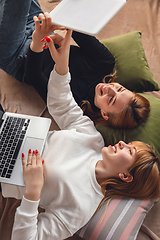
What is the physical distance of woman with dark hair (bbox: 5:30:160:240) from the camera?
921mm

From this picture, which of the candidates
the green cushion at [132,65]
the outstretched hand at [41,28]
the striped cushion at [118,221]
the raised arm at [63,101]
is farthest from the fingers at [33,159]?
the green cushion at [132,65]

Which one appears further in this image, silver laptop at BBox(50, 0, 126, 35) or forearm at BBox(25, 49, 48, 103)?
forearm at BBox(25, 49, 48, 103)

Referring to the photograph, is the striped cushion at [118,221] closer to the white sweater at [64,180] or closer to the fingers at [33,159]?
the white sweater at [64,180]

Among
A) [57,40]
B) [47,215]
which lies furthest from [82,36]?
[47,215]

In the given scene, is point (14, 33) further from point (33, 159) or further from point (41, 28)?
point (33, 159)

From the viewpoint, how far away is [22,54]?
136 cm

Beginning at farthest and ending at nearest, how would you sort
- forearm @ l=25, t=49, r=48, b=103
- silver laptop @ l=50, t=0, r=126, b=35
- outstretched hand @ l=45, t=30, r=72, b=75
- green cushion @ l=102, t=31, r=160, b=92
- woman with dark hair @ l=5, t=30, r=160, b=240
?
1. green cushion @ l=102, t=31, r=160, b=92
2. forearm @ l=25, t=49, r=48, b=103
3. outstretched hand @ l=45, t=30, r=72, b=75
4. woman with dark hair @ l=5, t=30, r=160, b=240
5. silver laptop @ l=50, t=0, r=126, b=35

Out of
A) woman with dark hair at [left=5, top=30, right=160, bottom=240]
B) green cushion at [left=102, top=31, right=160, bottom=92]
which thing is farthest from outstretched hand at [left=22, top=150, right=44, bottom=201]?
green cushion at [left=102, top=31, right=160, bottom=92]

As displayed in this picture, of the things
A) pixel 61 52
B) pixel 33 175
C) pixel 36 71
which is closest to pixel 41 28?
pixel 61 52

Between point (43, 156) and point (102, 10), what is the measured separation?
0.78 metres

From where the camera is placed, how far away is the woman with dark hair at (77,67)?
1142mm

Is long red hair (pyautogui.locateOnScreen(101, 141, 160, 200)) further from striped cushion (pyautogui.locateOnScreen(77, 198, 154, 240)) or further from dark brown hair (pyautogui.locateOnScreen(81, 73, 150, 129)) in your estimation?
dark brown hair (pyautogui.locateOnScreen(81, 73, 150, 129))

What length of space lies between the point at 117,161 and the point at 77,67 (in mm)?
751

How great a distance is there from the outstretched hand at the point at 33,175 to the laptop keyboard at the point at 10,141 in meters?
0.09
